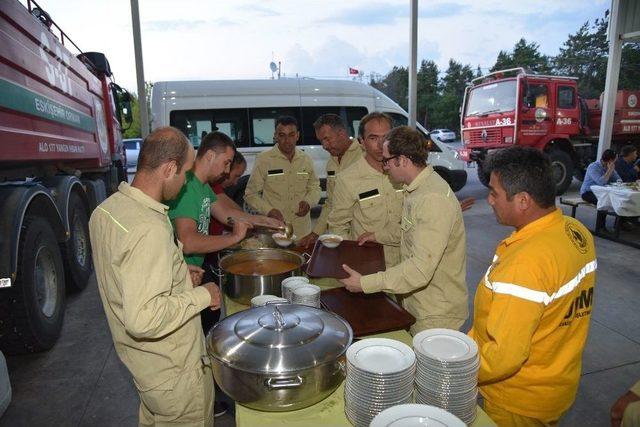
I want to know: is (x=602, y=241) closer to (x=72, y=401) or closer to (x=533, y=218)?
(x=533, y=218)

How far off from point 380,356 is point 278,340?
1.13ft

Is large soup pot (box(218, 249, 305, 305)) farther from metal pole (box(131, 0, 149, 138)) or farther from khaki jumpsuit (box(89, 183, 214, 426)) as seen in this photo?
metal pole (box(131, 0, 149, 138))

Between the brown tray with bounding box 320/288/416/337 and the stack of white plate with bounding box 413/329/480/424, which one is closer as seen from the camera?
the stack of white plate with bounding box 413/329/480/424

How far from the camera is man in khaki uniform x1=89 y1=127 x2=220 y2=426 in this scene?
55.4 inches

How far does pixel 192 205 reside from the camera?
2.33 meters

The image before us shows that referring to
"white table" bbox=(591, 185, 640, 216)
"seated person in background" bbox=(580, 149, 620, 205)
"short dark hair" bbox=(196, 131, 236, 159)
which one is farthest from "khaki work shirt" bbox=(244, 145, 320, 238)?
"seated person in background" bbox=(580, 149, 620, 205)

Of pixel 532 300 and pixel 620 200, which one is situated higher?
pixel 532 300

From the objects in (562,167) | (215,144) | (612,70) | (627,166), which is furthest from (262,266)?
(562,167)

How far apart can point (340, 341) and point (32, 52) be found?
395 cm

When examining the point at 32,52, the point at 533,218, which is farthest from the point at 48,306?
the point at 533,218

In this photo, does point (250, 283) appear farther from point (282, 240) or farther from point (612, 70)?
point (612, 70)

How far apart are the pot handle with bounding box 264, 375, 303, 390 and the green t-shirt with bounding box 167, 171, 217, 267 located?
A: 1.32 meters

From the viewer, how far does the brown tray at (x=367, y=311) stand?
1.81m

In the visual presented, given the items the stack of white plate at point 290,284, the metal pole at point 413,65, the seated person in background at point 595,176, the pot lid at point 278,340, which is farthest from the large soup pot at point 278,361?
the seated person in background at point 595,176
